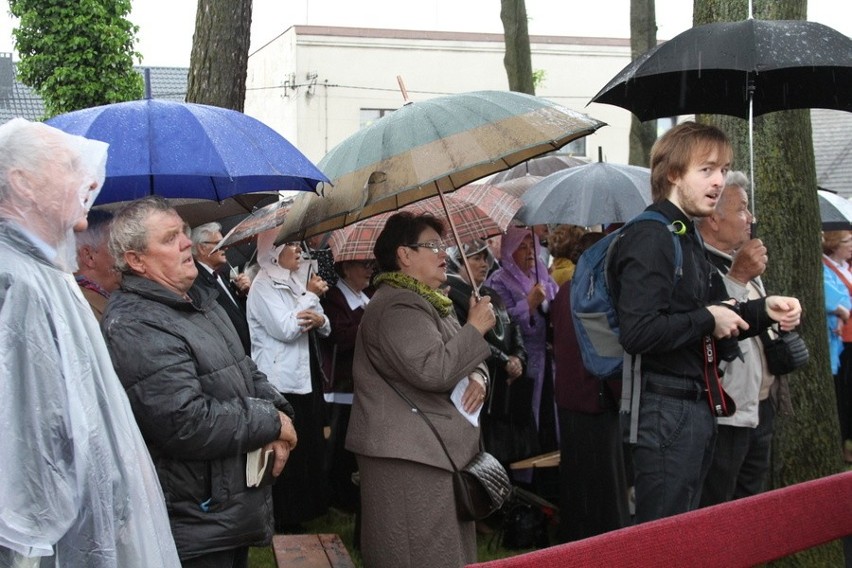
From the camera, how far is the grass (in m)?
6.36

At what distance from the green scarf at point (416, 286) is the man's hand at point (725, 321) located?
1355 mm

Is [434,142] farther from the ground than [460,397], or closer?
farther from the ground

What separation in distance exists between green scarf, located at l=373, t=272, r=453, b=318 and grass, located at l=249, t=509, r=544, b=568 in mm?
1938

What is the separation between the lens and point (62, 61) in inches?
842

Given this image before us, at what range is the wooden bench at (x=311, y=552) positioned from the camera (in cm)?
446

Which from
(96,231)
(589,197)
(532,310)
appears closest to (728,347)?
(96,231)

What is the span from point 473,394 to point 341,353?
8.46 ft

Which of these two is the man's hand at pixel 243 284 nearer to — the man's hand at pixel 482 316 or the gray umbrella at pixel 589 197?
the gray umbrella at pixel 589 197

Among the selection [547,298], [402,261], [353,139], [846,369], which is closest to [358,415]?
[402,261]

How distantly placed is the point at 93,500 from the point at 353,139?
2.20 meters

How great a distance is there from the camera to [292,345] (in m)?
6.76

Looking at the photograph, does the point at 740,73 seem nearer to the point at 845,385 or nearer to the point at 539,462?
the point at 539,462

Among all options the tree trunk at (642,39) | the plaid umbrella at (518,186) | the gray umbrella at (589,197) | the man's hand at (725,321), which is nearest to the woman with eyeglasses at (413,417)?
the man's hand at (725,321)

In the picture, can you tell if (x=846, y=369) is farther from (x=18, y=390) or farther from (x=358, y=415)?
(x=18, y=390)
